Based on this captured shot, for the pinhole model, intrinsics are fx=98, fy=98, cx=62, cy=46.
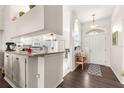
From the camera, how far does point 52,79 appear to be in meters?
2.33

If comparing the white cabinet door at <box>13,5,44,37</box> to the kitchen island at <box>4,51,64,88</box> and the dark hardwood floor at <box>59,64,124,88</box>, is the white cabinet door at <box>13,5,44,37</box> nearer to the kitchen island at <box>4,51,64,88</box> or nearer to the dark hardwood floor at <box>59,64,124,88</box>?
the kitchen island at <box>4,51,64,88</box>

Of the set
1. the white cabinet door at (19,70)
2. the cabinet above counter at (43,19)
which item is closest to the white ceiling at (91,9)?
the cabinet above counter at (43,19)

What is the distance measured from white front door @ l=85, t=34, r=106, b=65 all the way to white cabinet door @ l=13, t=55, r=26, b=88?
504 centimetres

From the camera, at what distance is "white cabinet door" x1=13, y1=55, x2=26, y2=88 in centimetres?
209

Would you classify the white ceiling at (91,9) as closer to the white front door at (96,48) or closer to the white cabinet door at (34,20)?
the white front door at (96,48)

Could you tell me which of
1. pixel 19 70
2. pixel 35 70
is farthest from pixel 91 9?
pixel 19 70

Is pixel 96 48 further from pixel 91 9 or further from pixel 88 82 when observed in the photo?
pixel 88 82

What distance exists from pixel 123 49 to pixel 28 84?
2.75 meters

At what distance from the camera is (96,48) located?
6.30m

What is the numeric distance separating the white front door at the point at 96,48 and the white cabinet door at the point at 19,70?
504cm

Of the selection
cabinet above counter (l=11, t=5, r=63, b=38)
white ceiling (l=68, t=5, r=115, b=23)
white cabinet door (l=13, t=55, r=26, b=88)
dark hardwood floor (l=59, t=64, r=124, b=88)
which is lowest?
dark hardwood floor (l=59, t=64, r=124, b=88)

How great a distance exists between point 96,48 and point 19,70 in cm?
518

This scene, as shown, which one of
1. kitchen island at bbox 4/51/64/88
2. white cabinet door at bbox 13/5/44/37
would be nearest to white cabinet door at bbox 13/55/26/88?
kitchen island at bbox 4/51/64/88
